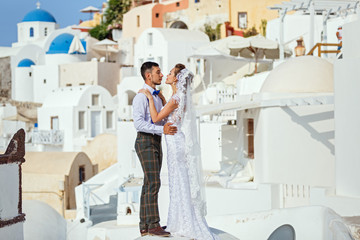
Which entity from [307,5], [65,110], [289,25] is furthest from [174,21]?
[307,5]

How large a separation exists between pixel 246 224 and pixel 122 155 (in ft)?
52.0

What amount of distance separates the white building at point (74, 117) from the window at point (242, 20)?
990 centimetres

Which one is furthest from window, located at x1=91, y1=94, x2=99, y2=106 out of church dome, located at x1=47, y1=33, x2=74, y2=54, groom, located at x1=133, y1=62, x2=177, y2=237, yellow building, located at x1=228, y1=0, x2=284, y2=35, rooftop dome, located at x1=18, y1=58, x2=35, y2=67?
groom, located at x1=133, y1=62, x2=177, y2=237

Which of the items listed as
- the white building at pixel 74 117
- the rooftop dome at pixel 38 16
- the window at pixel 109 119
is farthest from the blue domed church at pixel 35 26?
the window at pixel 109 119

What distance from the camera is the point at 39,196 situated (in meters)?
25.9

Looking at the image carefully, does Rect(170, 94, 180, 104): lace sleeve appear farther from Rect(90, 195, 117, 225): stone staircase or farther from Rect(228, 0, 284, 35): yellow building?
Rect(228, 0, 284, 35): yellow building

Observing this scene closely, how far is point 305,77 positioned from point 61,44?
3551cm

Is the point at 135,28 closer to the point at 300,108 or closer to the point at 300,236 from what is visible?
the point at 300,108

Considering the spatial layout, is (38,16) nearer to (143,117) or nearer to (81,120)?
(81,120)

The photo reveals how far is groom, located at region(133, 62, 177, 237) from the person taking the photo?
7418 mm

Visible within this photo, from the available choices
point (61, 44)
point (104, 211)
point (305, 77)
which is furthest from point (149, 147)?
point (61, 44)

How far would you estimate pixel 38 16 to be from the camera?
59375 millimetres

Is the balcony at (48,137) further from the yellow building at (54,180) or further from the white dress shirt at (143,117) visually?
the white dress shirt at (143,117)

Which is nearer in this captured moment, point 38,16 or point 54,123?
point 54,123
